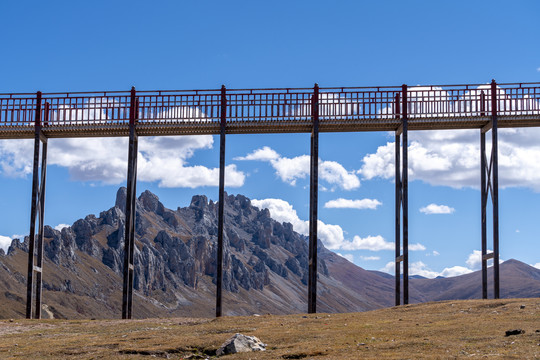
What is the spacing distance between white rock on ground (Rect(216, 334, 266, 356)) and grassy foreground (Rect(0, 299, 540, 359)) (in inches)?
23.6

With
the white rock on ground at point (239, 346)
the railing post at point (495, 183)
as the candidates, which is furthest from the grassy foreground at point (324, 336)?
the railing post at point (495, 183)

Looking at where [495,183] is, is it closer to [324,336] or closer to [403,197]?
[403,197]

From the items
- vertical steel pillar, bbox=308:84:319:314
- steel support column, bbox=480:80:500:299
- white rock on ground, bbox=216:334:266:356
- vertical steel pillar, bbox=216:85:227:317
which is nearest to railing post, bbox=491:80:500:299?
steel support column, bbox=480:80:500:299

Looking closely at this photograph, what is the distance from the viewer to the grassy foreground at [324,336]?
25781mm

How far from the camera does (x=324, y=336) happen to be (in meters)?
30.4

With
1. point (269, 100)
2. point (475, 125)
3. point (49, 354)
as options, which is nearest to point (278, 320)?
point (49, 354)

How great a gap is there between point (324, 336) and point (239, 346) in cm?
436

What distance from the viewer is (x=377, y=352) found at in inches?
1005

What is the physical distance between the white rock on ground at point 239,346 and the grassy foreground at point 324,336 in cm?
60

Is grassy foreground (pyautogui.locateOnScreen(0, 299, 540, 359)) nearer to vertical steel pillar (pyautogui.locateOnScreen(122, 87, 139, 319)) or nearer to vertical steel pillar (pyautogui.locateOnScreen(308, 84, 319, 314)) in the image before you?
vertical steel pillar (pyautogui.locateOnScreen(122, 87, 139, 319))

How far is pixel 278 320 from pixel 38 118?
22.5 metres

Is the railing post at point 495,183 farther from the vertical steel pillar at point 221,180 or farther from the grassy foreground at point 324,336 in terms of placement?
the vertical steel pillar at point 221,180

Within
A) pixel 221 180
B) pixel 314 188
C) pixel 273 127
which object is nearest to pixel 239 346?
pixel 221 180

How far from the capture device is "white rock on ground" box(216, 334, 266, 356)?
27.5 metres
